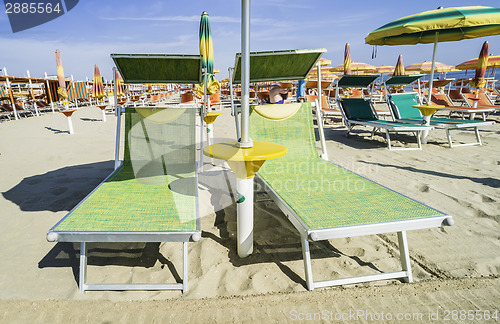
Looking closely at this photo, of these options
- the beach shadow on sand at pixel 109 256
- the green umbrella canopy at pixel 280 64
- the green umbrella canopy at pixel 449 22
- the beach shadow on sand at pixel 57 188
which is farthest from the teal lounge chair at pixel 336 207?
the green umbrella canopy at pixel 449 22

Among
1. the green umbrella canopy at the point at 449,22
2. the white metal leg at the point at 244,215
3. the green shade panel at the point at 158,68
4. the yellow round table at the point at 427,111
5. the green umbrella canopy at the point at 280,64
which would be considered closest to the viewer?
the white metal leg at the point at 244,215

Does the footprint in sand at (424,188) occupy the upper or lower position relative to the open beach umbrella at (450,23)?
lower

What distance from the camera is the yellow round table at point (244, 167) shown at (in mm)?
1654

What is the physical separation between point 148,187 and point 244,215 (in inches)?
38.8

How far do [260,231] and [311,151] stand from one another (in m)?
1.27

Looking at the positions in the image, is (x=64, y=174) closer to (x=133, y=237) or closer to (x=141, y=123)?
(x=141, y=123)

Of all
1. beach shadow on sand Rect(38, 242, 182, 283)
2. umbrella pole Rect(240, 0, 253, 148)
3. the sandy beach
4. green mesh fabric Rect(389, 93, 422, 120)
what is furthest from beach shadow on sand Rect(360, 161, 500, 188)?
beach shadow on sand Rect(38, 242, 182, 283)

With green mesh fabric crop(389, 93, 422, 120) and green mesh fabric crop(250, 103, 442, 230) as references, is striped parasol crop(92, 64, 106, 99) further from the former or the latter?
green mesh fabric crop(389, 93, 422, 120)

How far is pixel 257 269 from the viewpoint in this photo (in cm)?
190

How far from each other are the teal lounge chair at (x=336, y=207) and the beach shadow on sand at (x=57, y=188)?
2137 mm

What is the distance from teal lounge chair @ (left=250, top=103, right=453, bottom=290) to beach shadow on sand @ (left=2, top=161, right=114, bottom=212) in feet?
7.01

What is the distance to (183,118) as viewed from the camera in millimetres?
3184

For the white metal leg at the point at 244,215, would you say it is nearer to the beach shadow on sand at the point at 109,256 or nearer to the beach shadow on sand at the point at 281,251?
the beach shadow on sand at the point at 281,251

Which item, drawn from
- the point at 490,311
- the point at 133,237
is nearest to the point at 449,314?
the point at 490,311
